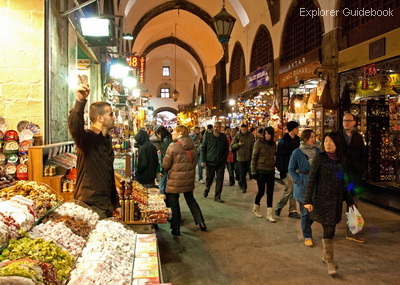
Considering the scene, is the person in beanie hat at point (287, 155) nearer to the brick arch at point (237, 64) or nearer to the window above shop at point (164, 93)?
the brick arch at point (237, 64)

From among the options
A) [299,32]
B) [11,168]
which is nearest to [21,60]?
[11,168]

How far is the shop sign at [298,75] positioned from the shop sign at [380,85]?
5.00ft

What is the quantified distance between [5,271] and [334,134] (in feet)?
11.8

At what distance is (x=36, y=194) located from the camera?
2.94 m

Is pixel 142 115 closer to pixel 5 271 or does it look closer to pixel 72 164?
pixel 72 164

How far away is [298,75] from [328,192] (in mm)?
7792

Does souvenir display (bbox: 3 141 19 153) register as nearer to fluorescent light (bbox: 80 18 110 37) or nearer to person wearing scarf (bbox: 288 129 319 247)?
fluorescent light (bbox: 80 18 110 37)

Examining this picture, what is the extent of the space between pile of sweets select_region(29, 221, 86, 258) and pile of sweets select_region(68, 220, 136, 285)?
0.06 meters

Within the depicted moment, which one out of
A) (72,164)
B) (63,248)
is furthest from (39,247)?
(72,164)

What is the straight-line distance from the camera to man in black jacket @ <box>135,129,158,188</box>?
245 inches

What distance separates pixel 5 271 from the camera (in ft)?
5.17

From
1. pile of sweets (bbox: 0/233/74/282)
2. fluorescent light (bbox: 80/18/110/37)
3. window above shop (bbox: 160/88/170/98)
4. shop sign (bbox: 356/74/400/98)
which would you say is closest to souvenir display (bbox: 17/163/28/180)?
pile of sweets (bbox: 0/233/74/282)

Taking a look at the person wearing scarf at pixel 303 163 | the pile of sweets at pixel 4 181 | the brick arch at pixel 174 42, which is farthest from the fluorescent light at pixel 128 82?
the brick arch at pixel 174 42

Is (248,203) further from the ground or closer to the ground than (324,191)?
closer to the ground
